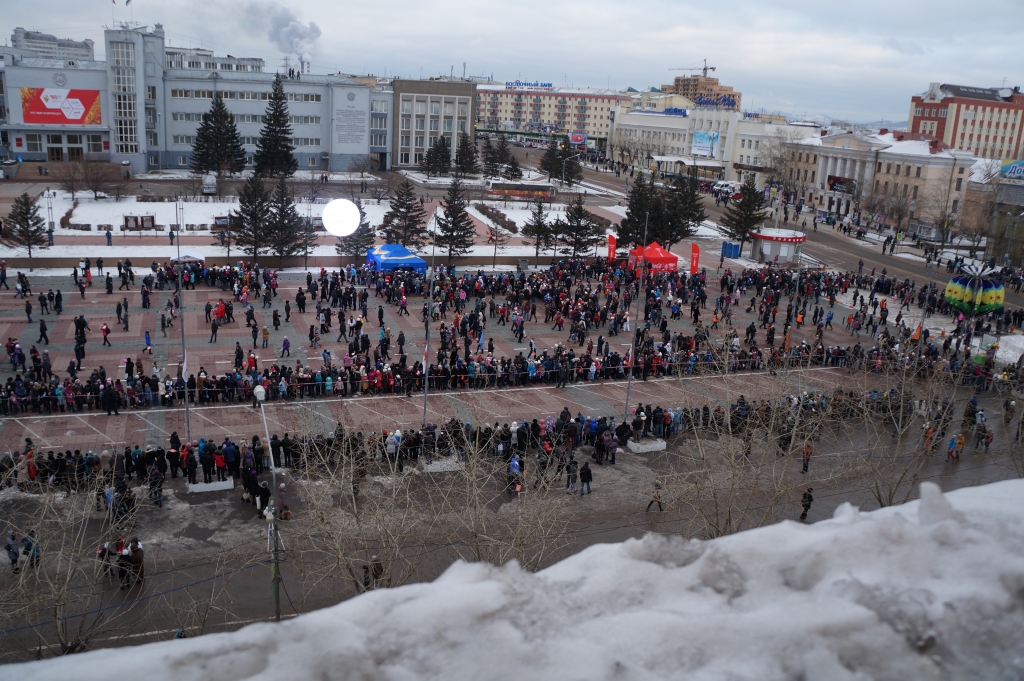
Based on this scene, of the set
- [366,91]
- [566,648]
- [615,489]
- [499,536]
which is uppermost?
[366,91]

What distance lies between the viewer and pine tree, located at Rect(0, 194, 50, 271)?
1489 inches

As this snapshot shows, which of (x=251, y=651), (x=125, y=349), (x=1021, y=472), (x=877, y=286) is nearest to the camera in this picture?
(x=251, y=651)

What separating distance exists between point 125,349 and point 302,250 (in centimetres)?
1638

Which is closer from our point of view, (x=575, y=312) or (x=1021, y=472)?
(x=1021, y=472)

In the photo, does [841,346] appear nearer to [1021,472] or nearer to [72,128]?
[1021,472]

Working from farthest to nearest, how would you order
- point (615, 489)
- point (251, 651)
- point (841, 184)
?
point (841, 184) < point (615, 489) < point (251, 651)

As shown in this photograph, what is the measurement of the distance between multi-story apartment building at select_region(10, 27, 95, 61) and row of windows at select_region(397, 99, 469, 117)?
60948 mm

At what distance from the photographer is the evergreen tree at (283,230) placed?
40344 mm

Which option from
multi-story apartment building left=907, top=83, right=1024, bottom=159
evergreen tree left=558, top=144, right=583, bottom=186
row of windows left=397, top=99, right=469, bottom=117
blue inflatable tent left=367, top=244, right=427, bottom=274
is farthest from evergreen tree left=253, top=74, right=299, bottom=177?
multi-story apartment building left=907, top=83, right=1024, bottom=159

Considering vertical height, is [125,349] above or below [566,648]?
below

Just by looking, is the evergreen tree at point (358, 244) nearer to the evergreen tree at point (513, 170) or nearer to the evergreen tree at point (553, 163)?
the evergreen tree at point (513, 170)

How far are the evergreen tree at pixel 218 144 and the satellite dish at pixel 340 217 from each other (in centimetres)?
1688

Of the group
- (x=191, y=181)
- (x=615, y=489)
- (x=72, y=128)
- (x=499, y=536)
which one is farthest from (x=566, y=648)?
(x=72, y=128)

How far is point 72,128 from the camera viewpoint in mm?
67750
